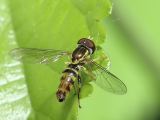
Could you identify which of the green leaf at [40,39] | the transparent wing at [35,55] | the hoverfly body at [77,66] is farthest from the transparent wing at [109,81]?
the green leaf at [40,39]

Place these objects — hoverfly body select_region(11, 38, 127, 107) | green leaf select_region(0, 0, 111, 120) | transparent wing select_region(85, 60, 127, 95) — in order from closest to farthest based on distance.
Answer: green leaf select_region(0, 0, 111, 120) < hoverfly body select_region(11, 38, 127, 107) < transparent wing select_region(85, 60, 127, 95)

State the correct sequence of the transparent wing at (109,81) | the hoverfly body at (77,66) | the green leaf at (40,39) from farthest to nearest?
the transparent wing at (109,81) < the hoverfly body at (77,66) < the green leaf at (40,39)

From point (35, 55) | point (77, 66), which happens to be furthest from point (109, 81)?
point (35, 55)

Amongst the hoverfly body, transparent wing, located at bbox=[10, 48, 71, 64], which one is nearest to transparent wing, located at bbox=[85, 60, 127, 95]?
the hoverfly body

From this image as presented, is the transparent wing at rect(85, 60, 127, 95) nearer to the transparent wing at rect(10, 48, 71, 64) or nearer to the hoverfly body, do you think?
the hoverfly body

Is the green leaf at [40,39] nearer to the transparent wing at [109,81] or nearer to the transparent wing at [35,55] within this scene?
the transparent wing at [35,55]
